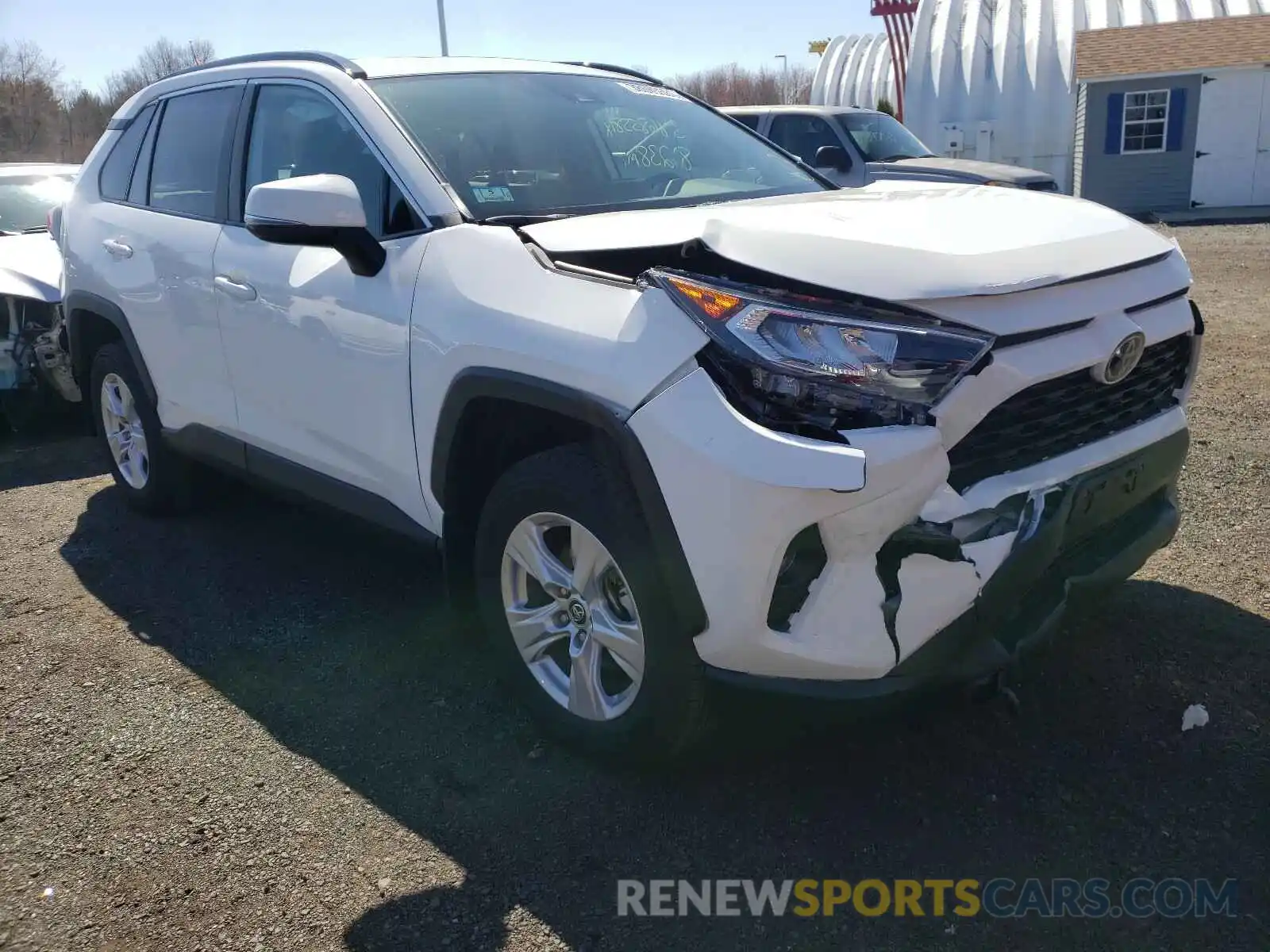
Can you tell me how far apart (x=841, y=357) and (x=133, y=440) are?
13.0ft

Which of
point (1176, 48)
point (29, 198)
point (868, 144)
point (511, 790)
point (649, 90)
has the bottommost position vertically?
point (511, 790)

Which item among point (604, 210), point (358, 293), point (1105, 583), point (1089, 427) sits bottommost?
point (1105, 583)

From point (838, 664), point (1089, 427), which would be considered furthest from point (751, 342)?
point (1089, 427)

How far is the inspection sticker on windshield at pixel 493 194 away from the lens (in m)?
3.21

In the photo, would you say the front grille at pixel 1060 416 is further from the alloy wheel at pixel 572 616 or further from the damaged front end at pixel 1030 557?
the alloy wheel at pixel 572 616

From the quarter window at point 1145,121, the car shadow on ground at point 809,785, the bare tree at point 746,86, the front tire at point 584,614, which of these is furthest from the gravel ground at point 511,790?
the bare tree at point 746,86

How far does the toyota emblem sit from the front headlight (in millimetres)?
441

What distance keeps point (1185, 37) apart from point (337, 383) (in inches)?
953

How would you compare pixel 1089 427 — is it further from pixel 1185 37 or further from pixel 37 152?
pixel 37 152

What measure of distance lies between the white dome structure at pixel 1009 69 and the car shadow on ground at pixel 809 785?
2462cm

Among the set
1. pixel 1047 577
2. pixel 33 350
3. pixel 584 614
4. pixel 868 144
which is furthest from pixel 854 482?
pixel 868 144

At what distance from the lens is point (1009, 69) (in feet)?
86.4

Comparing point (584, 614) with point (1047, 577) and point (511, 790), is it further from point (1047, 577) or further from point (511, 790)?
point (1047, 577)

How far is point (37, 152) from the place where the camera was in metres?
37.2
